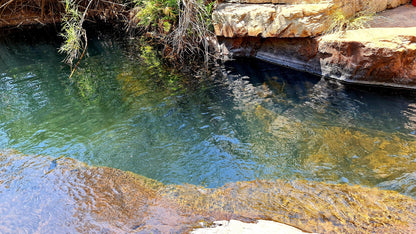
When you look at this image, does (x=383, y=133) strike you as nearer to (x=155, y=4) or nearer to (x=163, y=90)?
(x=163, y=90)

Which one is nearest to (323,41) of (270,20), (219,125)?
(270,20)

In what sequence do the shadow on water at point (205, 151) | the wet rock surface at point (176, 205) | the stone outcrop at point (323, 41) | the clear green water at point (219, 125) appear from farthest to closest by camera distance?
the stone outcrop at point (323, 41) → the clear green water at point (219, 125) → the shadow on water at point (205, 151) → the wet rock surface at point (176, 205)

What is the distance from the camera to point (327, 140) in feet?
14.0

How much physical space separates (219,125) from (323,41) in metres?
3.17

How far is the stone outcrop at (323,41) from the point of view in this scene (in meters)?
5.49

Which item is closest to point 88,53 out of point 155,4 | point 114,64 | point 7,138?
point 114,64

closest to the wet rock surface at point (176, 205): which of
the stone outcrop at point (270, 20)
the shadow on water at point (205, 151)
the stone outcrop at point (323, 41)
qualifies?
the shadow on water at point (205, 151)

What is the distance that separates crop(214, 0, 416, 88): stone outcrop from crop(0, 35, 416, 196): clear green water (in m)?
0.36

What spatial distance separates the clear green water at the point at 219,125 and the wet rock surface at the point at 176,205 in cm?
26

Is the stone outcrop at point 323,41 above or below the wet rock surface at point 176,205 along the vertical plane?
above

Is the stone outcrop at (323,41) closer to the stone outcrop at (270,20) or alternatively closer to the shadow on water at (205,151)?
the stone outcrop at (270,20)

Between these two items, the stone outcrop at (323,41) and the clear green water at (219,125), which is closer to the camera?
the clear green water at (219,125)

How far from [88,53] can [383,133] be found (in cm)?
849

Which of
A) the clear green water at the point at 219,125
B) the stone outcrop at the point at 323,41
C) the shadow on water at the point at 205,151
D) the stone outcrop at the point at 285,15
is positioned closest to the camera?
the shadow on water at the point at 205,151
